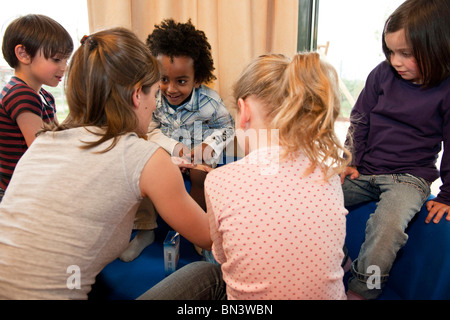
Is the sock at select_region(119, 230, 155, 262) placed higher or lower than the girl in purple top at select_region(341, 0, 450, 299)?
lower

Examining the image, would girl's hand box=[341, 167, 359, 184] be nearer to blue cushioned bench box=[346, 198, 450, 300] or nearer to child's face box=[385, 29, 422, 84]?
blue cushioned bench box=[346, 198, 450, 300]

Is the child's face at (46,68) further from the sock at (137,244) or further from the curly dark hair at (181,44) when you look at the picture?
the sock at (137,244)

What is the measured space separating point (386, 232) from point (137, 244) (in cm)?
83

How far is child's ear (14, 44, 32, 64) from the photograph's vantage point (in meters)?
1.12

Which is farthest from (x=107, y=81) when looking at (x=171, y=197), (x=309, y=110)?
(x=309, y=110)

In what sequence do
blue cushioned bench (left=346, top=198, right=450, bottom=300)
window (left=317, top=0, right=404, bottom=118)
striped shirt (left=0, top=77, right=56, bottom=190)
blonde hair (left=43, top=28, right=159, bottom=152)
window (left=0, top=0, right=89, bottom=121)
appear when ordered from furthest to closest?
window (left=317, top=0, right=404, bottom=118) < window (left=0, top=0, right=89, bottom=121) < striped shirt (left=0, top=77, right=56, bottom=190) < blue cushioned bench (left=346, top=198, right=450, bottom=300) < blonde hair (left=43, top=28, right=159, bottom=152)

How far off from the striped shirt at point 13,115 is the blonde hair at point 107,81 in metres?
0.43

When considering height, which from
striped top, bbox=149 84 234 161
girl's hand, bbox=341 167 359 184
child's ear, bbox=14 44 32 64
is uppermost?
child's ear, bbox=14 44 32 64

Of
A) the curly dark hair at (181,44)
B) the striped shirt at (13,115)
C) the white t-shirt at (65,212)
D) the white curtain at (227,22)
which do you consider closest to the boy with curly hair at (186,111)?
the curly dark hair at (181,44)

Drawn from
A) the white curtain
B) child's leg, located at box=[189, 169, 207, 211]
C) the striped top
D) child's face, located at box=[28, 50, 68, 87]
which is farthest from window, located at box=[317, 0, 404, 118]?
child's face, located at box=[28, 50, 68, 87]

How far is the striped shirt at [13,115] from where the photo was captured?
43.3 inches

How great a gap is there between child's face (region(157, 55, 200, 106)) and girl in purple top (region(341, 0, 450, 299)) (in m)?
0.63

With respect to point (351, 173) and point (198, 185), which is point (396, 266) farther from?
point (198, 185)

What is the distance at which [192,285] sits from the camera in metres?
0.78
